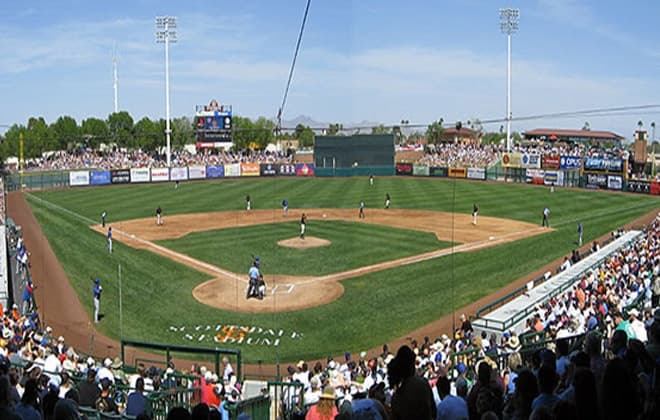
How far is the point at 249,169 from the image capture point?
74000 millimetres

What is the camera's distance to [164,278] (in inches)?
1032

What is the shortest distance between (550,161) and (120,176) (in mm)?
42062

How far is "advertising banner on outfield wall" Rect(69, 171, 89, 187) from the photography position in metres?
63.8

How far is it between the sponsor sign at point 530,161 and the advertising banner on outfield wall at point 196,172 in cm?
3367

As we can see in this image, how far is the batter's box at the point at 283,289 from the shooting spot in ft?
78.0

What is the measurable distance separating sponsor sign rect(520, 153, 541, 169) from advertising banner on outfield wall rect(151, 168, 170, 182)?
36151mm

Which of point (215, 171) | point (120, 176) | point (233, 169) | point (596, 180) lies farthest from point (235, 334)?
point (233, 169)

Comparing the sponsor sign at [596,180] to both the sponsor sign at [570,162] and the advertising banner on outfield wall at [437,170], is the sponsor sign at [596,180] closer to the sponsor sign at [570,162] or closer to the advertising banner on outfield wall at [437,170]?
the sponsor sign at [570,162]

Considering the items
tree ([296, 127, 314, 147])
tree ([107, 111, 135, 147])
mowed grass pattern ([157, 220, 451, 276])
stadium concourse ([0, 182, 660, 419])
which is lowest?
mowed grass pattern ([157, 220, 451, 276])

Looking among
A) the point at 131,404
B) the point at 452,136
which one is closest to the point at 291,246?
the point at 131,404

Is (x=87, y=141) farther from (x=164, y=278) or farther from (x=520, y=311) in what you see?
(x=520, y=311)

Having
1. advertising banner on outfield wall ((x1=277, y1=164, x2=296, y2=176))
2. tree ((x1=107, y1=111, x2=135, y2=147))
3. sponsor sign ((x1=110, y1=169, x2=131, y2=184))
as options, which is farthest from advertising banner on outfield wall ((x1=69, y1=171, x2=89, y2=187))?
tree ((x1=107, y1=111, x2=135, y2=147))

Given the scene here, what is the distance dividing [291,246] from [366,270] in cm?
614

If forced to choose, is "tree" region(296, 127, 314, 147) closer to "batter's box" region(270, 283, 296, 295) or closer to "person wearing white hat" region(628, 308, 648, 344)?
"batter's box" region(270, 283, 296, 295)
